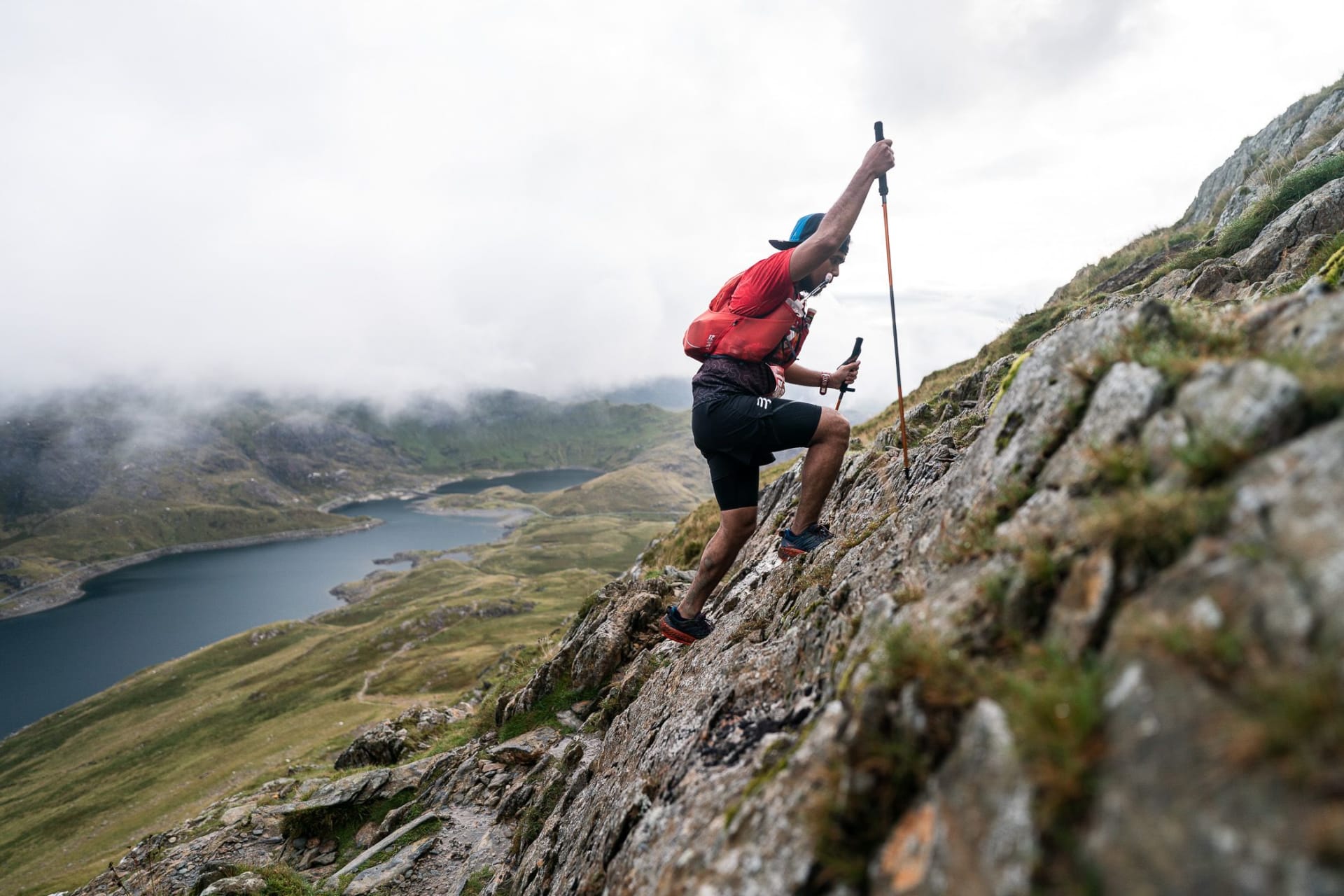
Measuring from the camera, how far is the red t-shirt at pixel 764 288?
7770 mm

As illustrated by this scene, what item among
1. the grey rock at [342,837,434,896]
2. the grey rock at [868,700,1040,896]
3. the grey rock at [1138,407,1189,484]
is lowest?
the grey rock at [342,837,434,896]

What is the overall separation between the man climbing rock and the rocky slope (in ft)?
4.51

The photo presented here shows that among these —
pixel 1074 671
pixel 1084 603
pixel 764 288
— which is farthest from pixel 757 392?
pixel 1074 671

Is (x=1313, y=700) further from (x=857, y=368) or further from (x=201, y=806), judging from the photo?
(x=201, y=806)

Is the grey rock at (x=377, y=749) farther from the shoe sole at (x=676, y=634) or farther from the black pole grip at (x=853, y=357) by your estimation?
the black pole grip at (x=853, y=357)

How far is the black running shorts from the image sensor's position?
26.5 feet

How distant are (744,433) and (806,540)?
2340 millimetres

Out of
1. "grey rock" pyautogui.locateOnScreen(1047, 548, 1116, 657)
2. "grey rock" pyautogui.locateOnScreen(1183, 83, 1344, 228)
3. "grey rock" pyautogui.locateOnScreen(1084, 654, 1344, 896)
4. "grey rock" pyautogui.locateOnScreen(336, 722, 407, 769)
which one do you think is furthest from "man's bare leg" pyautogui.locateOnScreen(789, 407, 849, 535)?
"grey rock" pyautogui.locateOnScreen(1183, 83, 1344, 228)

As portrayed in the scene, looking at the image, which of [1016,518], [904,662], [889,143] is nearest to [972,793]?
[904,662]

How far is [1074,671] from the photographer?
3.06 metres

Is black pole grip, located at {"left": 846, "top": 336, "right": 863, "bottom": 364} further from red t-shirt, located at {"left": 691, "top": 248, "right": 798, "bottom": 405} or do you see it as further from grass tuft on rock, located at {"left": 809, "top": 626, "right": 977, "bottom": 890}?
grass tuft on rock, located at {"left": 809, "top": 626, "right": 977, "bottom": 890}

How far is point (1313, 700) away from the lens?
213cm

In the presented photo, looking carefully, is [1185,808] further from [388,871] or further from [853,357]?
[388,871]

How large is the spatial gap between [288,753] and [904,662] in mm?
85603
